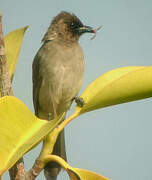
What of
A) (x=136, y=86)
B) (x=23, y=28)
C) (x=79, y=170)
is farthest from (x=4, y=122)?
(x=23, y=28)

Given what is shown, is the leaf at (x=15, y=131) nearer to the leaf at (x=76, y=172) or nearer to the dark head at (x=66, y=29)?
the leaf at (x=76, y=172)

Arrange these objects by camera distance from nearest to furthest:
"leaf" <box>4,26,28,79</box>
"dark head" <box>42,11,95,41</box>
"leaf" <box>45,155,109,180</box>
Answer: "leaf" <box>45,155,109,180</box>
"leaf" <box>4,26,28,79</box>
"dark head" <box>42,11,95,41</box>

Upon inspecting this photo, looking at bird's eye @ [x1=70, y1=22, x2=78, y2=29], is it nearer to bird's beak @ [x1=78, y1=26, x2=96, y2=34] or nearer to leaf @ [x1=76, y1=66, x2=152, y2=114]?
bird's beak @ [x1=78, y1=26, x2=96, y2=34]

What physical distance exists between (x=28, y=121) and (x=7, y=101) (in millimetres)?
172

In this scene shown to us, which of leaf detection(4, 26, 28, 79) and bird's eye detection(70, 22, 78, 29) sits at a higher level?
leaf detection(4, 26, 28, 79)

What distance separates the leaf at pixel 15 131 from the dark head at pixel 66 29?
2.69m

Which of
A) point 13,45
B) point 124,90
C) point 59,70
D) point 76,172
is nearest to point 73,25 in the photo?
point 59,70

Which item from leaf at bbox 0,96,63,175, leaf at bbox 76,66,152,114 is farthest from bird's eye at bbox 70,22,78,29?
leaf at bbox 0,96,63,175

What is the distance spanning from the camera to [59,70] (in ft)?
11.9

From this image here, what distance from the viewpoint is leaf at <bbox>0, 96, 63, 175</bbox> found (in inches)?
53.2

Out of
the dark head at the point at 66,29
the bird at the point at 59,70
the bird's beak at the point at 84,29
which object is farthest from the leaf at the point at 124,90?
the dark head at the point at 66,29

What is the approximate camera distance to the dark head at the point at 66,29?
412 cm

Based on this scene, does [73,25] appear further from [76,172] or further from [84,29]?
[76,172]

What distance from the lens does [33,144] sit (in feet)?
4.42
